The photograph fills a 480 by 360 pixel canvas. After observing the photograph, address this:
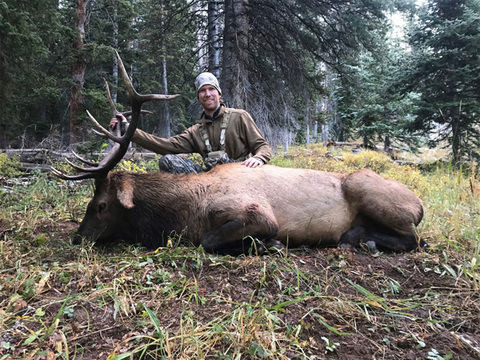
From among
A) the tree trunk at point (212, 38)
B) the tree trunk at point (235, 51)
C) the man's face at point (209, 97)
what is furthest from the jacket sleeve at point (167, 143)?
the tree trunk at point (212, 38)

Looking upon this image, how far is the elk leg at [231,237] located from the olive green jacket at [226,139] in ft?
4.55

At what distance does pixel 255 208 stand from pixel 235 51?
5.26 metres

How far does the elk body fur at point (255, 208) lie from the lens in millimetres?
3457

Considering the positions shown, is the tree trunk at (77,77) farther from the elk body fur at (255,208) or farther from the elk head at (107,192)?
the elk body fur at (255,208)

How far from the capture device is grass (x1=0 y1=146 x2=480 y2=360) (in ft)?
5.85

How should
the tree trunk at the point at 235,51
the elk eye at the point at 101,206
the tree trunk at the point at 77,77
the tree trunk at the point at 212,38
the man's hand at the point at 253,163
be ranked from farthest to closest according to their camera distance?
1. the tree trunk at the point at 77,77
2. the tree trunk at the point at 212,38
3. the tree trunk at the point at 235,51
4. the man's hand at the point at 253,163
5. the elk eye at the point at 101,206

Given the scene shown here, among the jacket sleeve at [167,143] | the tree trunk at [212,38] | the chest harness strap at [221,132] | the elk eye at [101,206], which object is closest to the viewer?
the elk eye at [101,206]

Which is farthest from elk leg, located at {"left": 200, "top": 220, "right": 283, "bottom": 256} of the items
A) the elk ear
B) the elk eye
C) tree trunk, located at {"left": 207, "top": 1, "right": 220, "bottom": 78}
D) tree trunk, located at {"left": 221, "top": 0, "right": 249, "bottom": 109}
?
tree trunk, located at {"left": 207, "top": 1, "right": 220, "bottom": 78}

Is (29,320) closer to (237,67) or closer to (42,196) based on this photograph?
(42,196)

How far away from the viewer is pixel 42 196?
5.45 m

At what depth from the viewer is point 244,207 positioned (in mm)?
3340

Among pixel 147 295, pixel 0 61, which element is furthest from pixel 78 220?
pixel 0 61

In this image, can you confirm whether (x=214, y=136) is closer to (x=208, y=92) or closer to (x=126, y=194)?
(x=208, y=92)

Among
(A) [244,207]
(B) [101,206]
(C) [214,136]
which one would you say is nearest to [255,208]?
(A) [244,207]
